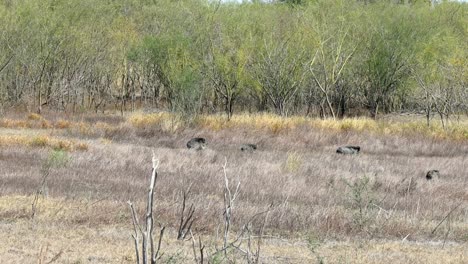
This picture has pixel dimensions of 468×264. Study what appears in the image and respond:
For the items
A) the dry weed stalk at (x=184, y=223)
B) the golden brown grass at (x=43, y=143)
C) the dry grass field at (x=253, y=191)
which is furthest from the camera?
the golden brown grass at (x=43, y=143)

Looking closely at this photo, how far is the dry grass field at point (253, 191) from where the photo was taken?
10.1m

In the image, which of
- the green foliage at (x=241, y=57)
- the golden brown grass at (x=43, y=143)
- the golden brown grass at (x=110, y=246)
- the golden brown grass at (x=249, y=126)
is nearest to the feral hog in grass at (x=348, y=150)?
the golden brown grass at (x=249, y=126)

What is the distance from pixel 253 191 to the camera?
599 inches

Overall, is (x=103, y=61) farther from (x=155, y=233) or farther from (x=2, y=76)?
(x=155, y=233)

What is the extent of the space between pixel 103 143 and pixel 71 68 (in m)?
16.0

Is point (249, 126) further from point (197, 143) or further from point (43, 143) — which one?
point (43, 143)

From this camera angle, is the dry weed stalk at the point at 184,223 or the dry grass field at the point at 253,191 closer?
the dry weed stalk at the point at 184,223

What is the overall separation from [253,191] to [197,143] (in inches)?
352

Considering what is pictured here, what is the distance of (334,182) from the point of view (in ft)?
55.6

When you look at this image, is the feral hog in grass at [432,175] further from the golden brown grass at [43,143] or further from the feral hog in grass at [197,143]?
the golden brown grass at [43,143]

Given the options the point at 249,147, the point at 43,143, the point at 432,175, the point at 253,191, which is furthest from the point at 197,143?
the point at 253,191

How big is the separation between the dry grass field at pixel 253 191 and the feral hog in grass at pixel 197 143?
82 cm

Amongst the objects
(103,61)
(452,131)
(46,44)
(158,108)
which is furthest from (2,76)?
(452,131)

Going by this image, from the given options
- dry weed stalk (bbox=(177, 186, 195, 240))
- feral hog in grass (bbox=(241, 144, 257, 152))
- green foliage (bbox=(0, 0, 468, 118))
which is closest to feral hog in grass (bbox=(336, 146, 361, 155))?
feral hog in grass (bbox=(241, 144, 257, 152))
